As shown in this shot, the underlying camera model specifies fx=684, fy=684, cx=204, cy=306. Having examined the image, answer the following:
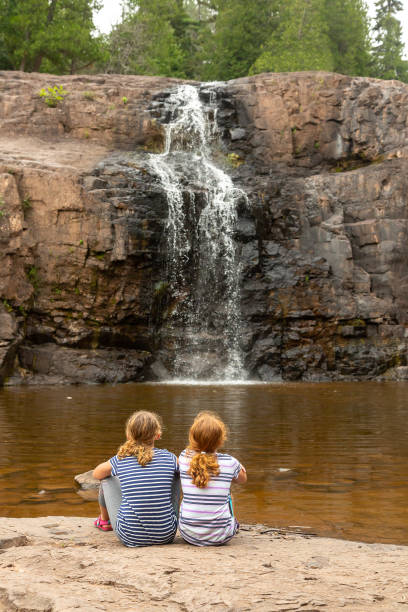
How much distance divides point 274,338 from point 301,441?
491 inches

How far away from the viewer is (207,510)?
431 cm

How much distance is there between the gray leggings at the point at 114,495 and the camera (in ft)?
14.7

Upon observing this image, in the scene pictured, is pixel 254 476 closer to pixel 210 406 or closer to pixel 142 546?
pixel 142 546

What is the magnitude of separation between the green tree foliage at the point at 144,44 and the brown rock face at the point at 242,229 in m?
14.0

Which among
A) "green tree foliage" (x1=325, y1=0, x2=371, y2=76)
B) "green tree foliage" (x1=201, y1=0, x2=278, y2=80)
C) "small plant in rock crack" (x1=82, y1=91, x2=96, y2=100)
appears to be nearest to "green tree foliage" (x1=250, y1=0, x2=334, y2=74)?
"green tree foliage" (x1=201, y1=0, x2=278, y2=80)

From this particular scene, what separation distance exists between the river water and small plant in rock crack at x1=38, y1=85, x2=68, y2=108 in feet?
45.7

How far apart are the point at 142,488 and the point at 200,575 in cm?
93

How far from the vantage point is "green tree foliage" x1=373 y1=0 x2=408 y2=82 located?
170ft

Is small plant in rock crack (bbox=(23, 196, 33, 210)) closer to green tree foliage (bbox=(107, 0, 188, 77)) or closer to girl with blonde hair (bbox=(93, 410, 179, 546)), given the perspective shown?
girl with blonde hair (bbox=(93, 410, 179, 546))

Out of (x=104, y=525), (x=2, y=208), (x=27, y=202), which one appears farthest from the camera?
(x=27, y=202)

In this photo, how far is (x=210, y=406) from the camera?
41.9 ft

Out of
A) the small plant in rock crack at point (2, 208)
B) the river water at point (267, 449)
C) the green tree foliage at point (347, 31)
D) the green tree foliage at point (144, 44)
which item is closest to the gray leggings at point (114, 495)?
the river water at point (267, 449)

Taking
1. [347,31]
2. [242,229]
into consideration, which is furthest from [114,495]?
[347,31]

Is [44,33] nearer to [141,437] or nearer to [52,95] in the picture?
[52,95]
